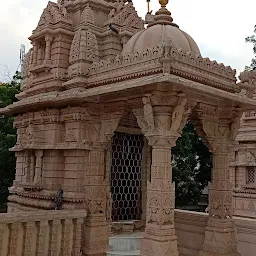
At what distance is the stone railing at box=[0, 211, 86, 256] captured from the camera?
21.2 ft

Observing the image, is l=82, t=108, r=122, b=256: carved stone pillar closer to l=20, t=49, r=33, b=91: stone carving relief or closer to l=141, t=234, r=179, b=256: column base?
l=141, t=234, r=179, b=256: column base

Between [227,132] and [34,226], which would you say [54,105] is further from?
[227,132]

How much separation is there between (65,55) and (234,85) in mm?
4276

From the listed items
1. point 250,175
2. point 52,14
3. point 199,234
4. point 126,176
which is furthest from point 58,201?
point 250,175

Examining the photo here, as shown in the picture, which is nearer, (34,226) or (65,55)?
(34,226)

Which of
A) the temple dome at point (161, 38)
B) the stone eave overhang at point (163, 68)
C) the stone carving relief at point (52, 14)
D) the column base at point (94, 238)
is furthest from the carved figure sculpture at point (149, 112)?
the stone carving relief at point (52, 14)

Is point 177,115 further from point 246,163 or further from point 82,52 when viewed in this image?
point 246,163

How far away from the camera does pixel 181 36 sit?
8.09m

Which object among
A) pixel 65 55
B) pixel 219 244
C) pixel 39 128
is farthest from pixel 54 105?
pixel 219 244

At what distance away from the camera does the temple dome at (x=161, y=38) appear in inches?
311

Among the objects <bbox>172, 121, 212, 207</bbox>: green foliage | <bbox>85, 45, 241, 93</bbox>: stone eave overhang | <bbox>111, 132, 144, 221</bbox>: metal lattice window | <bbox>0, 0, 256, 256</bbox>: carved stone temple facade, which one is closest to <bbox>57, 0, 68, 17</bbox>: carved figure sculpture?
<bbox>0, 0, 256, 256</bbox>: carved stone temple facade

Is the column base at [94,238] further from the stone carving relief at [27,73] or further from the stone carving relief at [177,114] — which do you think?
the stone carving relief at [27,73]

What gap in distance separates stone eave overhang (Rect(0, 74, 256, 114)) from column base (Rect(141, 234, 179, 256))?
2.74 meters

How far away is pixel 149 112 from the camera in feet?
22.7
